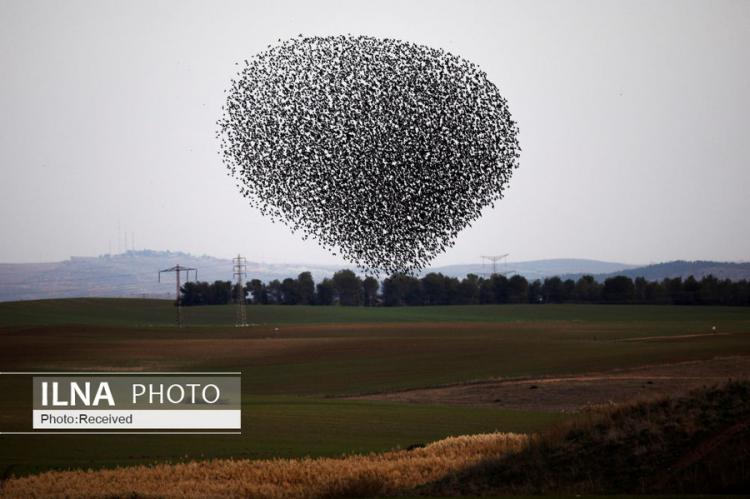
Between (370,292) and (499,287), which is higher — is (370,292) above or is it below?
below

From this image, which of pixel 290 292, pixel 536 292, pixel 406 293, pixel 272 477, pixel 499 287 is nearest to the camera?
pixel 272 477

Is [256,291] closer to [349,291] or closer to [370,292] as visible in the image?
[349,291]

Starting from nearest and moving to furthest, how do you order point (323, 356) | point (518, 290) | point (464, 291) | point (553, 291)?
point (323, 356) < point (553, 291) < point (518, 290) < point (464, 291)

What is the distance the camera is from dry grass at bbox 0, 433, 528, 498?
14109 millimetres

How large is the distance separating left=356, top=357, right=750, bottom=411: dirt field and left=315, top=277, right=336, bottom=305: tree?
85.4 metres

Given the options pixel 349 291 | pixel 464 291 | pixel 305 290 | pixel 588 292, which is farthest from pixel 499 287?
pixel 305 290

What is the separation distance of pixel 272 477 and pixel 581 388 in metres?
19.8

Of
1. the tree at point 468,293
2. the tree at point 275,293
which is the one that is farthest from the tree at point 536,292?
the tree at point 275,293

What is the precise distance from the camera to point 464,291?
400ft

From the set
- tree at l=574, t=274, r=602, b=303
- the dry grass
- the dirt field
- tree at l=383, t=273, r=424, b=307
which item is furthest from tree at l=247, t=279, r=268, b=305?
the dry grass

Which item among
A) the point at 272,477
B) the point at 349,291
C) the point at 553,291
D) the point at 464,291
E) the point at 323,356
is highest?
the point at 349,291

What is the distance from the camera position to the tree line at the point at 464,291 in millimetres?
111312

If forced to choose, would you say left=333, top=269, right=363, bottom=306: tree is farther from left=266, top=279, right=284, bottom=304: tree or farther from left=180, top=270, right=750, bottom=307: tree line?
left=266, top=279, right=284, bottom=304: tree

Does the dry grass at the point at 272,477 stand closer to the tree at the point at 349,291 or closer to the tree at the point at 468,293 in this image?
the tree at the point at 468,293
